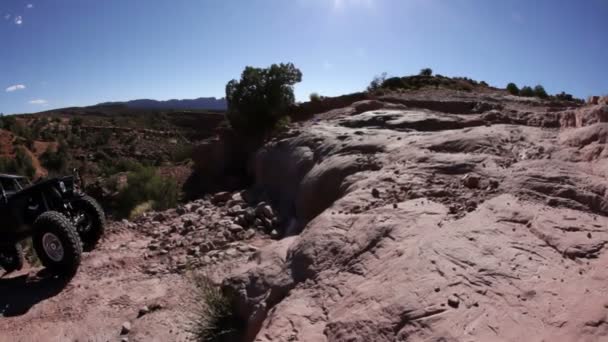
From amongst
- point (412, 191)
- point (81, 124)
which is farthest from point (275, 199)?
point (81, 124)

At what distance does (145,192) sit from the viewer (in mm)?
14641

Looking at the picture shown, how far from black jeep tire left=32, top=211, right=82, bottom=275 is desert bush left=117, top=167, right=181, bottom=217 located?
22.2ft

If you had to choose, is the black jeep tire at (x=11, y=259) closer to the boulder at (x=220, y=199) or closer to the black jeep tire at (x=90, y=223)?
the black jeep tire at (x=90, y=223)

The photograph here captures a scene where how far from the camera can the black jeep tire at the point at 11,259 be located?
734 centimetres

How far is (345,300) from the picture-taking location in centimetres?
382

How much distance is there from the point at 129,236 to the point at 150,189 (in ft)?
19.7

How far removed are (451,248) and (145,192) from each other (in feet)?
41.6

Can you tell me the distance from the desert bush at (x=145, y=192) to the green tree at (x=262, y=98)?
12.2 ft

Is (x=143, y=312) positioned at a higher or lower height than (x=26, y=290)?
lower

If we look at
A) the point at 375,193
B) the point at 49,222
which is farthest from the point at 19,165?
the point at 375,193

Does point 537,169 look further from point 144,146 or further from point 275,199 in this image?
point 144,146

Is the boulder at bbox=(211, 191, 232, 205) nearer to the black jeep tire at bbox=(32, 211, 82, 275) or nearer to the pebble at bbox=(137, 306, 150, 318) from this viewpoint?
the black jeep tire at bbox=(32, 211, 82, 275)

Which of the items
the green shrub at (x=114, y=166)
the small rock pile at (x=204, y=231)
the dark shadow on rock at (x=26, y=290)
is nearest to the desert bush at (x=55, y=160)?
the green shrub at (x=114, y=166)

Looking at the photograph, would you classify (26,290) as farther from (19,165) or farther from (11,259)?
(19,165)
